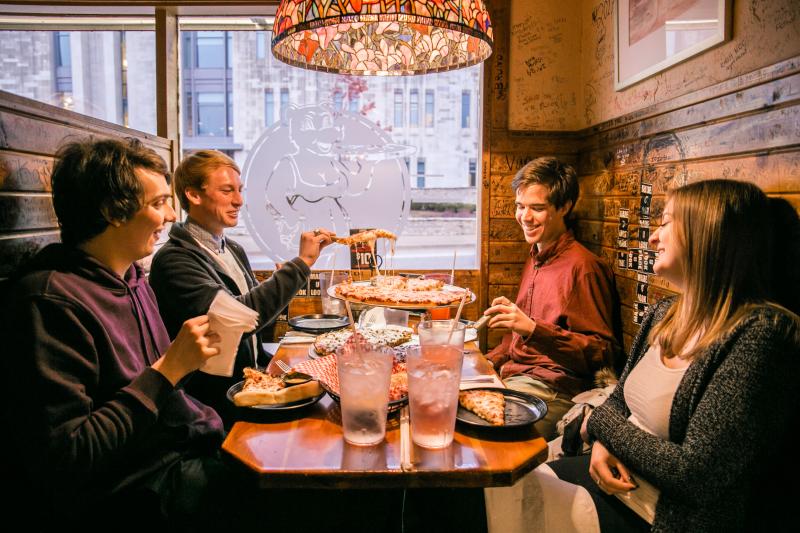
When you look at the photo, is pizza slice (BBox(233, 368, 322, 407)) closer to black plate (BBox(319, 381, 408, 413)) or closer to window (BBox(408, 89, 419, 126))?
A: black plate (BBox(319, 381, 408, 413))

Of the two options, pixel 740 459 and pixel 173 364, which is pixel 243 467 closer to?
pixel 173 364

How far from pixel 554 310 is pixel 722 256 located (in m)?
1.05

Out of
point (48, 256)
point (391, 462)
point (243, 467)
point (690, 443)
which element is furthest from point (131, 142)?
point (690, 443)

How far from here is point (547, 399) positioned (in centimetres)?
216

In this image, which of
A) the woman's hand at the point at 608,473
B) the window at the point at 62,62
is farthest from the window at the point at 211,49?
the woman's hand at the point at 608,473

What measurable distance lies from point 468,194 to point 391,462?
2497 millimetres

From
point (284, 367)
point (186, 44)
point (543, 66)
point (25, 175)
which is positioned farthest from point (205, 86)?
point (284, 367)

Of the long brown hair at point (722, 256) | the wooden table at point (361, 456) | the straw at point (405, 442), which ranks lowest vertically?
the wooden table at point (361, 456)

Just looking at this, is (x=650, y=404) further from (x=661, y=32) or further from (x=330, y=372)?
(x=661, y=32)

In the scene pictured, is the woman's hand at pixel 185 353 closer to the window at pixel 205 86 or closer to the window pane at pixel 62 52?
the window at pixel 205 86

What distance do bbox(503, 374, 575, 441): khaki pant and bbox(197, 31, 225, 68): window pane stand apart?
2.61m

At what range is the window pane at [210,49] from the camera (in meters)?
3.32

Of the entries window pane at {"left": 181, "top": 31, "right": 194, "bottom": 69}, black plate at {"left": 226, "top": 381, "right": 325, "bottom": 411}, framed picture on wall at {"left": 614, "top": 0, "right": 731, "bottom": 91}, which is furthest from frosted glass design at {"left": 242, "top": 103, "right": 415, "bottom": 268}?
black plate at {"left": 226, "top": 381, "right": 325, "bottom": 411}

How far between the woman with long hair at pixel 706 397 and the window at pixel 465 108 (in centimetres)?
202
